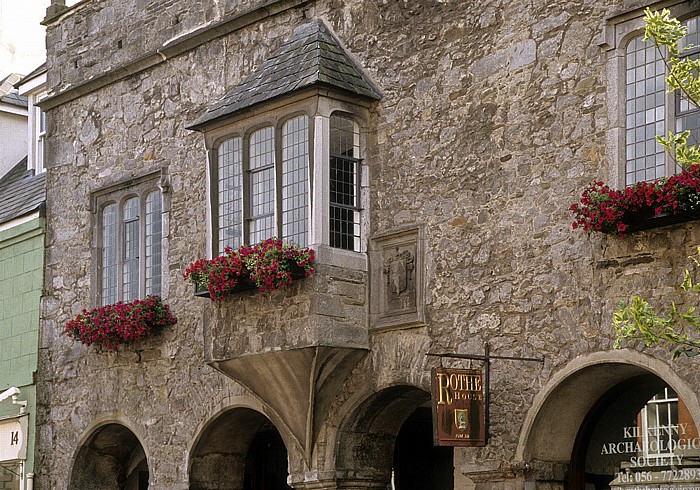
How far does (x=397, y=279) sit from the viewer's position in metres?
14.2

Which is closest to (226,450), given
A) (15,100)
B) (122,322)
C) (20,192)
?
(122,322)

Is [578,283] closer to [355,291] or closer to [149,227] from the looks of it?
[355,291]

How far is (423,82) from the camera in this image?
564 inches

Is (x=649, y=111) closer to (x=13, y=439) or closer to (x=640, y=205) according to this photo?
(x=640, y=205)

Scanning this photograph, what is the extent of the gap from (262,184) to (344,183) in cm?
102

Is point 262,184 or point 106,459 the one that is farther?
point 106,459

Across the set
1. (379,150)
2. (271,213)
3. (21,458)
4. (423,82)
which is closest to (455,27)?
(423,82)

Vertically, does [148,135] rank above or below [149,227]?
above

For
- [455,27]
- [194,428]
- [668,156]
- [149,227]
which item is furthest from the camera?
[149,227]

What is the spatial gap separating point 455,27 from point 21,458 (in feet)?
28.7

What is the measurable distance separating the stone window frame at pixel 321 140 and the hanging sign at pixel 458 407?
2098mm

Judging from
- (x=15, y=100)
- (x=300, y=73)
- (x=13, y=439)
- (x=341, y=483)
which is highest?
(x=15, y=100)

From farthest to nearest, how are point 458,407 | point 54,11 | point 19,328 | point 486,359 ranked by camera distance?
point 54,11
point 19,328
point 486,359
point 458,407

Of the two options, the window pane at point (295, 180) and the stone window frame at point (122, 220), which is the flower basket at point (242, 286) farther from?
the stone window frame at point (122, 220)
